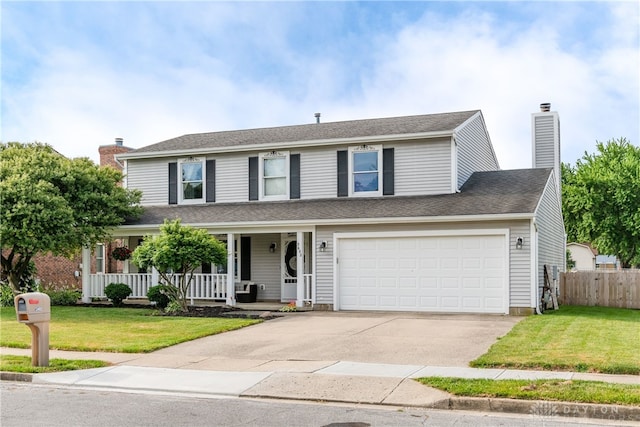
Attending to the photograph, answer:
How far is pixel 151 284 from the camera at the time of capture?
2262cm

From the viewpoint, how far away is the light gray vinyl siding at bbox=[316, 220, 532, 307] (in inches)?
716

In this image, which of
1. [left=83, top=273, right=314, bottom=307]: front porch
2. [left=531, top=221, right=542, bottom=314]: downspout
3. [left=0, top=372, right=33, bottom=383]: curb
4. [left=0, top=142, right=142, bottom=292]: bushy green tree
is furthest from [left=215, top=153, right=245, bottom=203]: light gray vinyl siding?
[left=0, top=372, right=33, bottom=383]: curb

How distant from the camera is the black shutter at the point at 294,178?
2288cm

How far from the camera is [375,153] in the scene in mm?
21859

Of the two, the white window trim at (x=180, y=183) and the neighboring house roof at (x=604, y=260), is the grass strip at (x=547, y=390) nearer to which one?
the white window trim at (x=180, y=183)

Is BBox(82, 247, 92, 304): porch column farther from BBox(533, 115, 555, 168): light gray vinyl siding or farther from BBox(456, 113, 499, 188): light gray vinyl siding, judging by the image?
BBox(533, 115, 555, 168): light gray vinyl siding

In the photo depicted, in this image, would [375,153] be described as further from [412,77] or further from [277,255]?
[277,255]

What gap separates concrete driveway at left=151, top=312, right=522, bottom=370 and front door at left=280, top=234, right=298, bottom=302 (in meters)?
4.84

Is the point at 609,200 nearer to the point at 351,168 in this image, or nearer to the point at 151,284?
the point at 351,168

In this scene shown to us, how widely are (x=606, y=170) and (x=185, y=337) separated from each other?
113 feet

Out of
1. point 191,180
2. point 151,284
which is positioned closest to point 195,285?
point 151,284

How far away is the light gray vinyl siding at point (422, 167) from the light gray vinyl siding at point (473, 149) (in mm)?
760

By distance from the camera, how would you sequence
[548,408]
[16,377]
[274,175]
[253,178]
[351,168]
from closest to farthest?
[548,408], [16,377], [351,168], [274,175], [253,178]

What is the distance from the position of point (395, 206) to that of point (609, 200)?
2604cm
